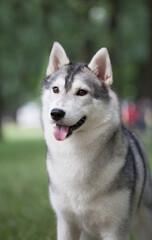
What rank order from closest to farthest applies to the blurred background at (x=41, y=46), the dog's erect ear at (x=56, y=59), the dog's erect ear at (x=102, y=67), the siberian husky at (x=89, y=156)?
the siberian husky at (x=89, y=156)
the dog's erect ear at (x=102, y=67)
the dog's erect ear at (x=56, y=59)
the blurred background at (x=41, y=46)

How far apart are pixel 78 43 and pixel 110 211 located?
682 inches

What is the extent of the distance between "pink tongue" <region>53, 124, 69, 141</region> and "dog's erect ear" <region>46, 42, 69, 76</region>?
780 mm

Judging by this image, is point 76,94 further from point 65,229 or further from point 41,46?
point 41,46

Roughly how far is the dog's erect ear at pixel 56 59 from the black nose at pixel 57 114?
0.82 meters

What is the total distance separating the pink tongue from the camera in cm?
457

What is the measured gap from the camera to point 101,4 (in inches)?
882

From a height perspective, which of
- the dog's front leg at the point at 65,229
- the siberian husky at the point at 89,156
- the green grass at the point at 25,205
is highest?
the siberian husky at the point at 89,156

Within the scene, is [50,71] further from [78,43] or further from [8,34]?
[78,43]

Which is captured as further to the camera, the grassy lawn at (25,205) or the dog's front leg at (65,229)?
the grassy lawn at (25,205)

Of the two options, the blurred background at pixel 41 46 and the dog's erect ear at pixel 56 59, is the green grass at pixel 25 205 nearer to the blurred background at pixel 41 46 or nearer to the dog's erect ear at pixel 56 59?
the blurred background at pixel 41 46

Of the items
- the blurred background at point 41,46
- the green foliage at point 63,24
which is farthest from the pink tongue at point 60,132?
the green foliage at point 63,24

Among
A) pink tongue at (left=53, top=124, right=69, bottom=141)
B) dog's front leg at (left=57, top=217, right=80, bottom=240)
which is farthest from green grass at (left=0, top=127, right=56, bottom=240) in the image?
pink tongue at (left=53, top=124, right=69, bottom=141)

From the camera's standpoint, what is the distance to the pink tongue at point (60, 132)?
4.57 metres

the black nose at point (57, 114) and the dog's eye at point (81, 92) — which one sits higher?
the dog's eye at point (81, 92)
